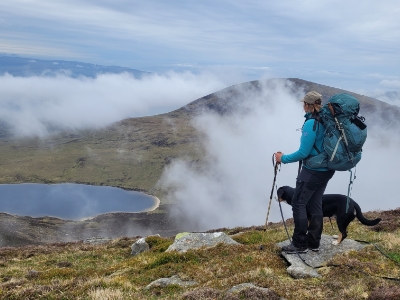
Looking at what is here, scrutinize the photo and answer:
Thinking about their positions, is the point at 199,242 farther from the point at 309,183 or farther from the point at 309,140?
the point at 309,140

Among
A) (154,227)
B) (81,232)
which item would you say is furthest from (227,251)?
(154,227)

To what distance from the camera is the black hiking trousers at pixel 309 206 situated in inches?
430

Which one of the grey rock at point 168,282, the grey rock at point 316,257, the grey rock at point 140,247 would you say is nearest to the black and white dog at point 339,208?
the grey rock at point 316,257

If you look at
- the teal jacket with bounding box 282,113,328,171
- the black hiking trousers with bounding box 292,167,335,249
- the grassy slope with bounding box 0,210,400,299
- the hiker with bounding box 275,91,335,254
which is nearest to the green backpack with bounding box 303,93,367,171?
the teal jacket with bounding box 282,113,328,171

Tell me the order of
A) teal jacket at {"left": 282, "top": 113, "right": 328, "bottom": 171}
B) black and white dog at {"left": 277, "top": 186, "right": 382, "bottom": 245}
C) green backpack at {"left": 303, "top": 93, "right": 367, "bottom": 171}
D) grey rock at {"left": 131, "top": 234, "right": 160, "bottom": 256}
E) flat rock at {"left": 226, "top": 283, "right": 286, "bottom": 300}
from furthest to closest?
grey rock at {"left": 131, "top": 234, "right": 160, "bottom": 256}, black and white dog at {"left": 277, "top": 186, "right": 382, "bottom": 245}, teal jacket at {"left": 282, "top": 113, "right": 328, "bottom": 171}, green backpack at {"left": 303, "top": 93, "right": 367, "bottom": 171}, flat rock at {"left": 226, "top": 283, "right": 286, "bottom": 300}

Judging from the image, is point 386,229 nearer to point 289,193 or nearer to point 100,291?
point 289,193

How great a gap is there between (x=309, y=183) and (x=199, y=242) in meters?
7.28

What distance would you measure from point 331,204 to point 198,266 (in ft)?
17.2

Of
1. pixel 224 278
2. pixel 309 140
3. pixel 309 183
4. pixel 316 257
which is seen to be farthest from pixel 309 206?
pixel 224 278

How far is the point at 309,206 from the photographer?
11742mm

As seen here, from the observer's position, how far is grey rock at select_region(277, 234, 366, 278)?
1040cm

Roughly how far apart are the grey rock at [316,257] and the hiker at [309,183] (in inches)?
10.0

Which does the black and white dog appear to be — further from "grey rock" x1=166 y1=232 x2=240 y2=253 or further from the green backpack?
"grey rock" x1=166 y1=232 x2=240 y2=253

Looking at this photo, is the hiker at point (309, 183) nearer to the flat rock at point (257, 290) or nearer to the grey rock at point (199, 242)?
the flat rock at point (257, 290)
